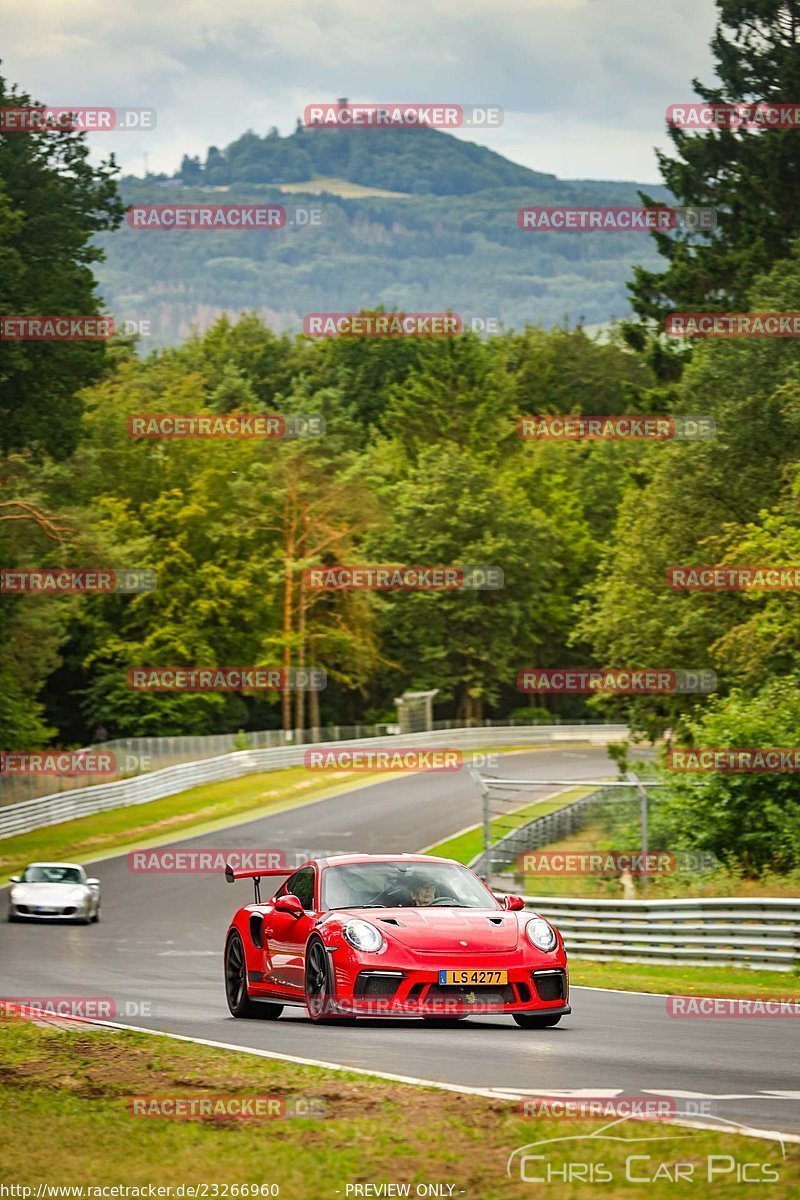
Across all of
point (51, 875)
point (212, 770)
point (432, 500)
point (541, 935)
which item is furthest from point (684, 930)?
point (432, 500)

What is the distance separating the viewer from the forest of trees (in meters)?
43.0

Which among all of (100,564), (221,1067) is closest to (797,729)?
(221,1067)

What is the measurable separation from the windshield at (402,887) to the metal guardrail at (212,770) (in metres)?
37.7

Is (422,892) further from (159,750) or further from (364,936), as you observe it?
(159,750)

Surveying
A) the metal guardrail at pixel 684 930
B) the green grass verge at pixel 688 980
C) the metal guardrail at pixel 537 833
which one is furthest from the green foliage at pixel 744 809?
the green grass verge at pixel 688 980

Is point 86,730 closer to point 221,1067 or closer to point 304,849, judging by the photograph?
point 304,849

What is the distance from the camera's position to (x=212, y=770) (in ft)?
217

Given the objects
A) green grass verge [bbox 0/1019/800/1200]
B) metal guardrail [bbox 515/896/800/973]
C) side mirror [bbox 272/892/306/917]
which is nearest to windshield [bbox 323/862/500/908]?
side mirror [bbox 272/892/306/917]

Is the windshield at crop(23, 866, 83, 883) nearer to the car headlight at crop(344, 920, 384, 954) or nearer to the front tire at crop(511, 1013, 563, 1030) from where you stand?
the front tire at crop(511, 1013, 563, 1030)

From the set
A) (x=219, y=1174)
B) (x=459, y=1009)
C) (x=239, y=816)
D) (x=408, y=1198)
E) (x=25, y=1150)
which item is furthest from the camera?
(x=239, y=816)

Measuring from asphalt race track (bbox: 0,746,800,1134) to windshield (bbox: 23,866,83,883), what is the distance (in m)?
1.21

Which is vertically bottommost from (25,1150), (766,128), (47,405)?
(25,1150)

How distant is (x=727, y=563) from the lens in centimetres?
4094

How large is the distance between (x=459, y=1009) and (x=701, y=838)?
53.3 feet
